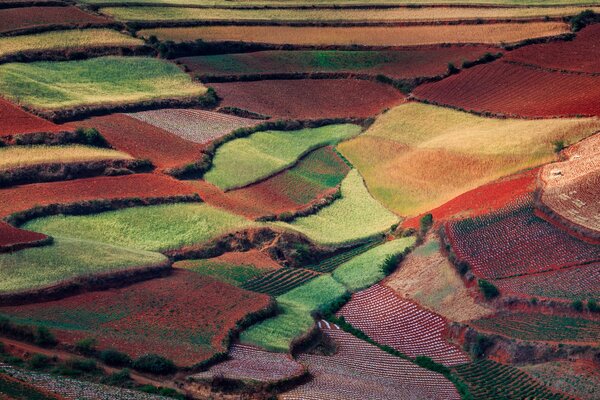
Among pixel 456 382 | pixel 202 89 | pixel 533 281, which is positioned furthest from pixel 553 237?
pixel 202 89

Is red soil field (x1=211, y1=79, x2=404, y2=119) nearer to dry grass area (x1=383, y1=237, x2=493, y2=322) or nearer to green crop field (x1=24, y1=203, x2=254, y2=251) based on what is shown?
green crop field (x1=24, y1=203, x2=254, y2=251)

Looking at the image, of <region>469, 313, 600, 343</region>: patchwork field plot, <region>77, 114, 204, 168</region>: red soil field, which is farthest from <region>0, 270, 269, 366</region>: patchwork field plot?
<region>77, 114, 204, 168</region>: red soil field

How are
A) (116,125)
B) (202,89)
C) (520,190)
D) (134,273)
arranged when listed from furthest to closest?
(202,89) < (116,125) < (520,190) < (134,273)

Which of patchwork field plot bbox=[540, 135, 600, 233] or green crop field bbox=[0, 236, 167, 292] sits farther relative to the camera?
patchwork field plot bbox=[540, 135, 600, 233]

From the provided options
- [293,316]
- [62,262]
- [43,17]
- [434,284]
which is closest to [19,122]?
[62,262]

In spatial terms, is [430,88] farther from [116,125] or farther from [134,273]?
[134,273]

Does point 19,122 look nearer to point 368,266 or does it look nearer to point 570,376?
point 368,266

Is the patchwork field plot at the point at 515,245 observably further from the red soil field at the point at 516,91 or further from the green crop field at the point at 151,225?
the red soil field at the point at 516,91
